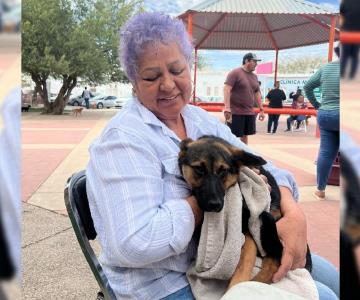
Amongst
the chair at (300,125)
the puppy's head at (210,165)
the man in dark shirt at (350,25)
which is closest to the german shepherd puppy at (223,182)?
the puppy's head at (210,165)

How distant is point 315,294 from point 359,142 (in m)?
1.01

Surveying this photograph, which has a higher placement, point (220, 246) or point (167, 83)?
point (167, 83)

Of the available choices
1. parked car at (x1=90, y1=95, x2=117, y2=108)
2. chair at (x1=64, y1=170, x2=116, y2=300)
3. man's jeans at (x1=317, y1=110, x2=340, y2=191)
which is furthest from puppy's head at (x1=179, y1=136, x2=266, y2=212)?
parked car at (x1=90, y1=95, x2=117, y2=108)

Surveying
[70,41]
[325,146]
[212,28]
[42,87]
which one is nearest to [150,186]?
[325,146]

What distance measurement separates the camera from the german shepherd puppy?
1.39m

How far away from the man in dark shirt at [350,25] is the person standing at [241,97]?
642 cm

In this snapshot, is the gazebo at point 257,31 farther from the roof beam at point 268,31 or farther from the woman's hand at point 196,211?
the woman's hand at point 196,211

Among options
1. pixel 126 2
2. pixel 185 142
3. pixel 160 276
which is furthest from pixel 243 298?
pixel 126 2

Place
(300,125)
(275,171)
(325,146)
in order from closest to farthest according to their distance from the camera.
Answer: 1. (275,171)
2. (325,146)
3. (300,125)

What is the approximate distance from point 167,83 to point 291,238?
A: 701mm

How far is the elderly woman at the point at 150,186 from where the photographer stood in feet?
4.28

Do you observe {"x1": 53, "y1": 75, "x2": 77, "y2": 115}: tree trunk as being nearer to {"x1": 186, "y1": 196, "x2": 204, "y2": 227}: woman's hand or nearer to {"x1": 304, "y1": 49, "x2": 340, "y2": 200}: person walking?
{"x1": 304, "y1": 49, "x2": 340, "y2": 200}: person walking

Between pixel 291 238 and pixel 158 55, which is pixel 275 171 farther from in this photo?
pixel 158 55

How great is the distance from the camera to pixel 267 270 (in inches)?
56.5
